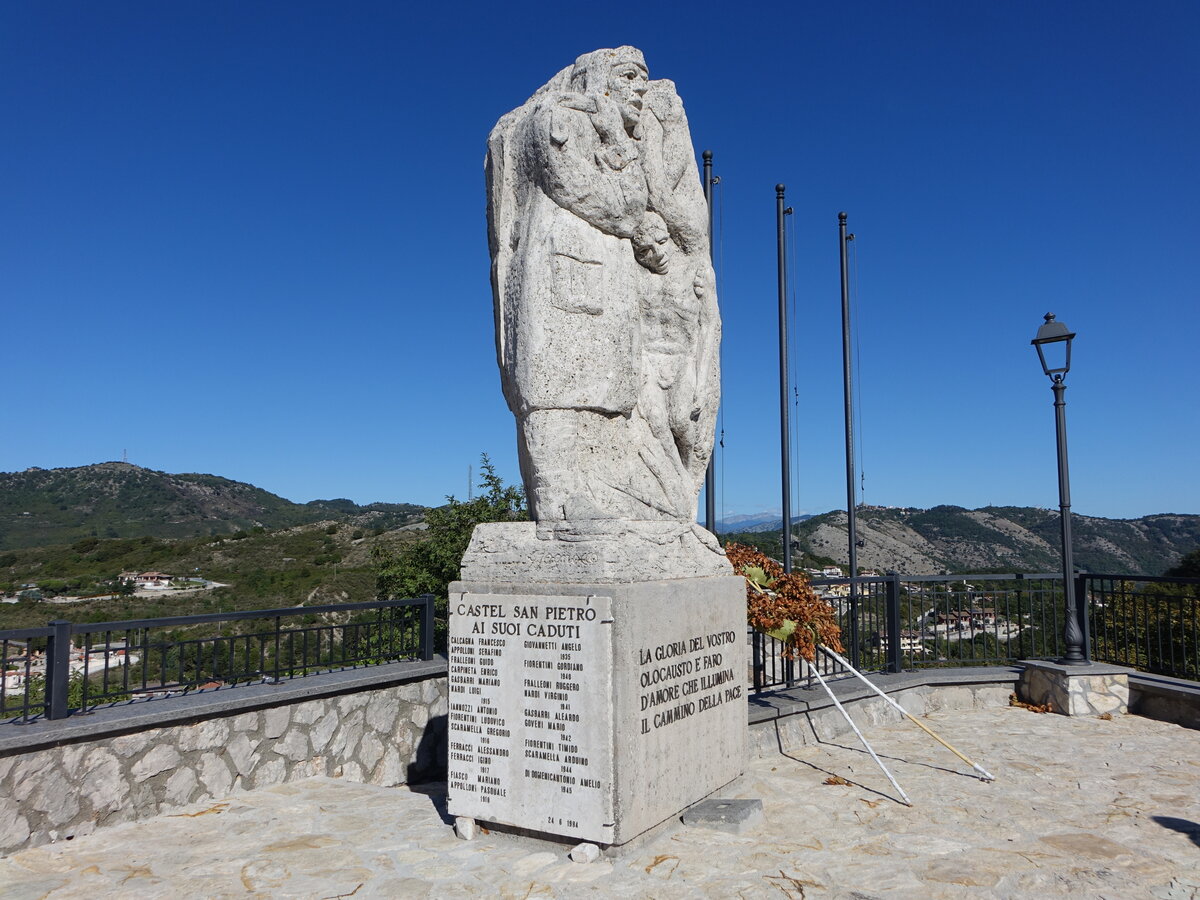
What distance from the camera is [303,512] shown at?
7050 centimetres

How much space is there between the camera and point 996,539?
51062 mm

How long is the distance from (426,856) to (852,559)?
26.4 feet

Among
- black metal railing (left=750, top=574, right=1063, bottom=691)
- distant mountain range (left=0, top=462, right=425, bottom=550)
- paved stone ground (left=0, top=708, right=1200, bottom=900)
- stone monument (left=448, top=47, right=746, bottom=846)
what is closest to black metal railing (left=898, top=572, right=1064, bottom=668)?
black metal railing (left=750, top=574, right=1063, bottom=691)

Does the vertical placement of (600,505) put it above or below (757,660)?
above

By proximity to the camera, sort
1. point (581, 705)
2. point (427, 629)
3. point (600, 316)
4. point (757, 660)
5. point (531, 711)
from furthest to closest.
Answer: point (427, 629), point (757, 660), point (600, 316), point (531, 711), point (581, 705)

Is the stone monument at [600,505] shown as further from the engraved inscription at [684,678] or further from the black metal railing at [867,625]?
the black metal railing at [867,625]

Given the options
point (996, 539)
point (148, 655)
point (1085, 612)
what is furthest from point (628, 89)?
point (996, 539)

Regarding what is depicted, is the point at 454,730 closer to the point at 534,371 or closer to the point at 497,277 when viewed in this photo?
the point at 534,371

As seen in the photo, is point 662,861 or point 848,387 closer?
point 662,861

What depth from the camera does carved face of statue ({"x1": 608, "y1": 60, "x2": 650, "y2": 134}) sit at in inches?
200

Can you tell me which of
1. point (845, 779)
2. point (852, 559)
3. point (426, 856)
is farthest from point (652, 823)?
point (852, 559)

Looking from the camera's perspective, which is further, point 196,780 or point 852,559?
point 852,559

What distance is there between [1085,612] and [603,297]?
23.3 feet

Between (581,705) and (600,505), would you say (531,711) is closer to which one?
(581,705)
